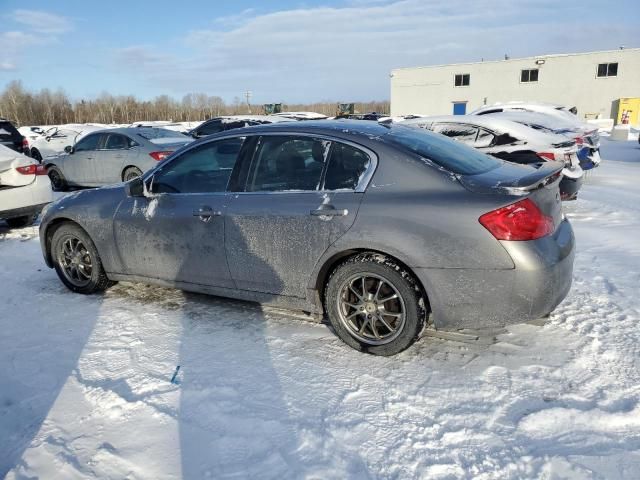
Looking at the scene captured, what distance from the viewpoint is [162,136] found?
10.6 m

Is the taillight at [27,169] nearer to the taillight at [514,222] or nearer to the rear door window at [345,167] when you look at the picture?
the rear door window at [345,167]

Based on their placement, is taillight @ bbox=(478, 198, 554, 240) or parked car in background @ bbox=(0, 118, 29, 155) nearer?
taillight @ bbox=(478, 198, 554, 240)

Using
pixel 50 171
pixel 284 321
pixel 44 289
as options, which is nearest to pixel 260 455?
pixel 284 321

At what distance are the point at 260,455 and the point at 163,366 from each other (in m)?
1.23

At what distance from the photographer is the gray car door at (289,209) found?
11.4 feet

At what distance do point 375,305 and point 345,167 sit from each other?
1005 mm

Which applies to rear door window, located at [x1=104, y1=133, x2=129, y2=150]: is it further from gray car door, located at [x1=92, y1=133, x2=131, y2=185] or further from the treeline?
the treeline

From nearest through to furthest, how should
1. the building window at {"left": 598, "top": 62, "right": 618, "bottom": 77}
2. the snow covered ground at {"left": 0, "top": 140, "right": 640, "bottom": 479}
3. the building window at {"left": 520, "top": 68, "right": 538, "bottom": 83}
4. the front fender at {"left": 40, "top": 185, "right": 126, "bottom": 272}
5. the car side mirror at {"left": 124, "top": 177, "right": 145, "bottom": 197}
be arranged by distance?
the snow covered ground at {"left": 0, "top": 140, "right": 640, "bottom": 479} → the car side mirror at {"left": 124, "top": 177, "right": 145, "bottom": 197} → the front fender at {"left": 40, "top": 185, "right": 126, "bottom": 272} → the building window at {"left": 598, "top": 62, "right": 618, "bottom": 77} → the building window at {"left": 520, "top": 68, "right": 538, "bottom": 83}

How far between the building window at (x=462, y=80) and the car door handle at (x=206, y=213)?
45.2m

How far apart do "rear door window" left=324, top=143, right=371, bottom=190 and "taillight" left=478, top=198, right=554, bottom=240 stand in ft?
2.97

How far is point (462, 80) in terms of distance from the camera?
44.8 m

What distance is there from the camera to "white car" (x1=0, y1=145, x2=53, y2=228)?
7070 millimetres

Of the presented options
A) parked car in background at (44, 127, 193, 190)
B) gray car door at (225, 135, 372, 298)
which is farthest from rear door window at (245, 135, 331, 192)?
parked car in background at (44, 127, 193, 190)

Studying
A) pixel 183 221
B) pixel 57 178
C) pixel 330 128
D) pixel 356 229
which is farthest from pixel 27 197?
pixel 356 229
